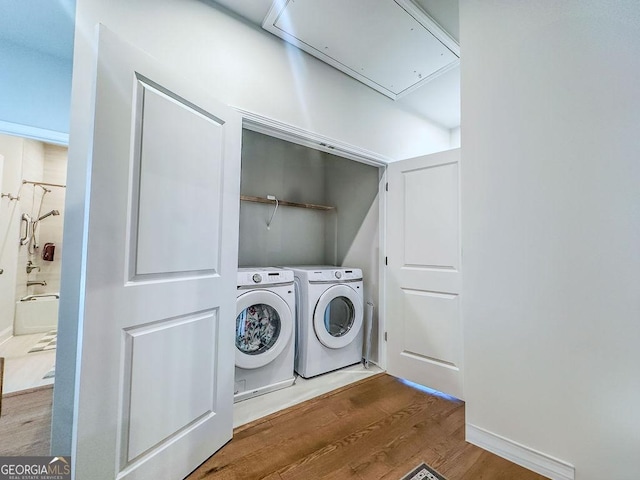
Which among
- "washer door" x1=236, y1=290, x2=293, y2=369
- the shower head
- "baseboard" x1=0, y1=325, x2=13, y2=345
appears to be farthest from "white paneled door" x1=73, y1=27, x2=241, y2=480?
the shower head

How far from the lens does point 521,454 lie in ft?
4.19

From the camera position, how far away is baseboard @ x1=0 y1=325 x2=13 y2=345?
9.35 ft

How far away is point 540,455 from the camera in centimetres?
122

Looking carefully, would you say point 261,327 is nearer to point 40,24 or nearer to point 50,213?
point 40,24

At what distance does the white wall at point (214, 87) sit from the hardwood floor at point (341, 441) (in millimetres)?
769

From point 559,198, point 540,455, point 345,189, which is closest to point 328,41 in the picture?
point 345,189

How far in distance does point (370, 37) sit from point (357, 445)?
2.55 meters

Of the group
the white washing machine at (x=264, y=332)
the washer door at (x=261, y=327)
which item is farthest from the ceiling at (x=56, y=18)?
the washer door at (x=261, y=327)

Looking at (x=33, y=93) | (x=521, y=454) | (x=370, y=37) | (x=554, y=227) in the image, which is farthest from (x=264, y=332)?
(x=33, y=93)

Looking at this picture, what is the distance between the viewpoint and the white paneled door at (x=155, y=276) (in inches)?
35.3

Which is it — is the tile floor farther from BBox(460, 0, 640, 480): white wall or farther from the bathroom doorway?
BBox(460, 0, 640, 480): white wall

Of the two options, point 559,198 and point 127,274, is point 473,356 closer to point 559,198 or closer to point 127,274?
point 559,198

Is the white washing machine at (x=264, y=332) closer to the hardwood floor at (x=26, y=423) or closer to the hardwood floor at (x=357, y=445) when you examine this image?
the hardwood floor at (x=357, y=445)

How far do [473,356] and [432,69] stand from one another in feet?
7.02
